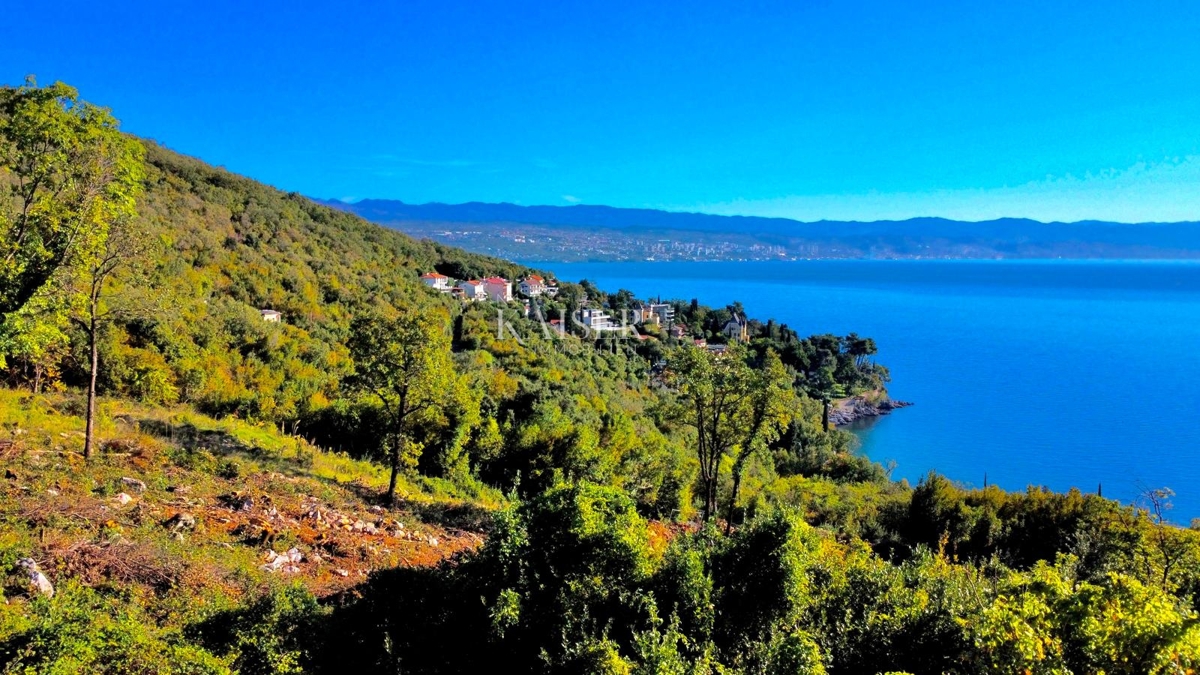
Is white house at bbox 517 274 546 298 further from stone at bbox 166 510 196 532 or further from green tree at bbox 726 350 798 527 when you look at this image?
stone at bbox 166 510 196 532

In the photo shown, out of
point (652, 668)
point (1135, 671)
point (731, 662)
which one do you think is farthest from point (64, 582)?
point (1135, 671)

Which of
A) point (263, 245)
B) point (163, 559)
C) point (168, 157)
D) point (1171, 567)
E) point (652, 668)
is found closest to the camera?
point (652, 668)

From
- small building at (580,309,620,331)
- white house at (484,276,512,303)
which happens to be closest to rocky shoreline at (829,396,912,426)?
small building at (580,309,620,331)

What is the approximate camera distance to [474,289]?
2356 inches

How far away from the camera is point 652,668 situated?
584 cm

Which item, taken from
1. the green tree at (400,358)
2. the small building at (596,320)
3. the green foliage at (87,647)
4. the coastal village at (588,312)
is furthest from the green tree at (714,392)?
the small building at (596,320)

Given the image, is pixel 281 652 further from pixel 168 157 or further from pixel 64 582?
pixel 168 157

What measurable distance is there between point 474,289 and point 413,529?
164 feet

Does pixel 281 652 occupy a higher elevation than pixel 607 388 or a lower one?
higher

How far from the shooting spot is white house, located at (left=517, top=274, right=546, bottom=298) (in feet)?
242

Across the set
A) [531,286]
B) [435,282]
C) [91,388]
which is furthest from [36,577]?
[531,286]

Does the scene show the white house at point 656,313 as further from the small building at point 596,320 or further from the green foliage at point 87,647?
the green foliage at point 87,647

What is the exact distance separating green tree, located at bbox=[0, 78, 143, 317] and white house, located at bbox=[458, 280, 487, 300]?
47.7m

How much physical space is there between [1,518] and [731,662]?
29.5 feet
